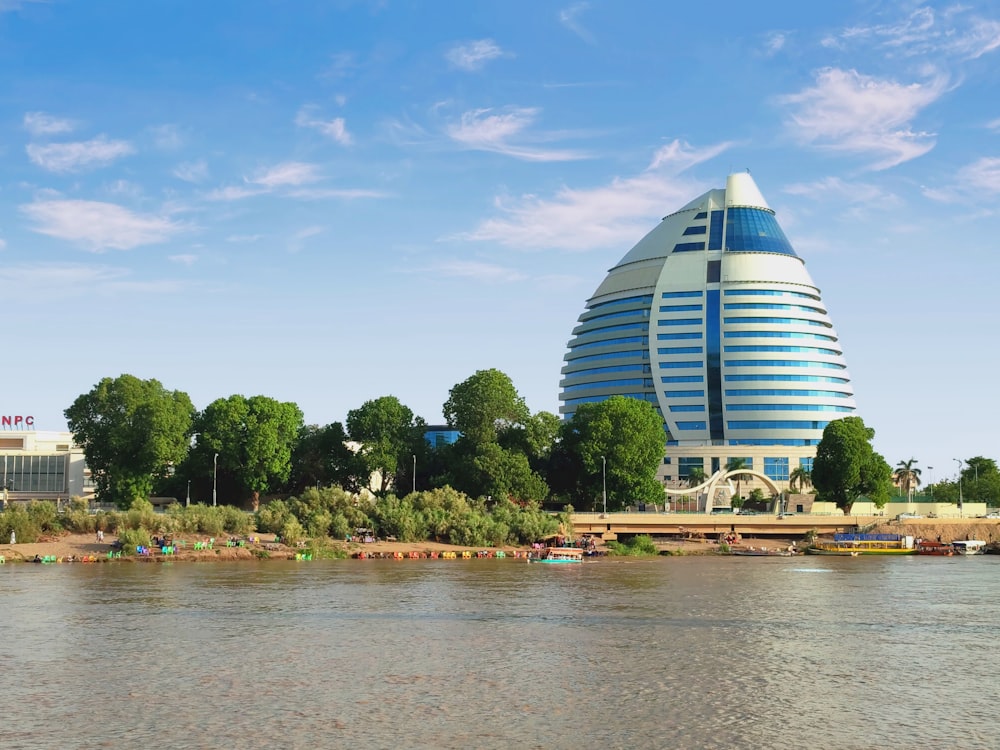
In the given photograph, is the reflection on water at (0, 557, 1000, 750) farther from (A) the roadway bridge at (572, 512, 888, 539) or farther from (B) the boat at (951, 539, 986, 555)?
(B) the boat at (951, 539, 986, 555)

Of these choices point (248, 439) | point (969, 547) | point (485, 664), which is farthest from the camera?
point (248, 439)

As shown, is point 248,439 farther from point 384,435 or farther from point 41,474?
point 41,474

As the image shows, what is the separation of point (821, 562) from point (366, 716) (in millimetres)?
81473

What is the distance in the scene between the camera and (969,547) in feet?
408

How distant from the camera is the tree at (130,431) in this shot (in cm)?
12338

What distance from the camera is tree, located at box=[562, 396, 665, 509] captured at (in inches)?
5477

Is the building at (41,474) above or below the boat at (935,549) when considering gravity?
above

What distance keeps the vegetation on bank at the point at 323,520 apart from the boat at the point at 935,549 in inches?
1640

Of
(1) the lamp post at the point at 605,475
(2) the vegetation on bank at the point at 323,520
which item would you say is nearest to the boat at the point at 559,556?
(2) the vegetation on bank at the point at 323,520

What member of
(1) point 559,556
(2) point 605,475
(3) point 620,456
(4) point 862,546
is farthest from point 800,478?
(1) point 559,556

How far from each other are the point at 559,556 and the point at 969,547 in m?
55.7

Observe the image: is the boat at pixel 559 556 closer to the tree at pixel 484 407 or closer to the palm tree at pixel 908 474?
the tree at pixel 484 407

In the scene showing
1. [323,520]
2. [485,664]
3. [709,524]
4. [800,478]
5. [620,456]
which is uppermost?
[620,456]

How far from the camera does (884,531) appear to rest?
431 feet
